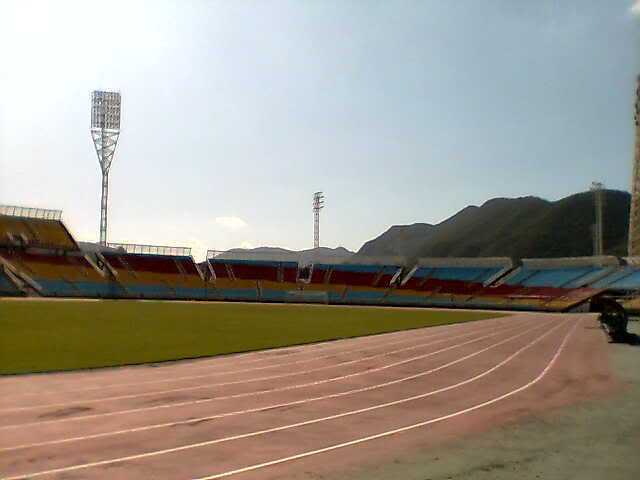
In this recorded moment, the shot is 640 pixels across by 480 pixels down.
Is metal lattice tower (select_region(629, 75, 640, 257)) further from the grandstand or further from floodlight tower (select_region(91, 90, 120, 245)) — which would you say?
floodlight tower (select_region(91, 90, 120, 245))

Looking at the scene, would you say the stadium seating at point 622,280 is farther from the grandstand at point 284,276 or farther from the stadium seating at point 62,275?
the stadium seating at point 62,275

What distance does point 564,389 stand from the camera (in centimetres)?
1295

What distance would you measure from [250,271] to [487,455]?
217ft

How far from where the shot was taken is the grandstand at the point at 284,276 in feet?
189

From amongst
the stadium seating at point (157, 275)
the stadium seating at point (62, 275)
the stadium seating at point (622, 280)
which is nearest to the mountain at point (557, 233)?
the stadium seating at point (157, 275)

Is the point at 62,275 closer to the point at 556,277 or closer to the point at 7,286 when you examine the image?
the point at 7,286

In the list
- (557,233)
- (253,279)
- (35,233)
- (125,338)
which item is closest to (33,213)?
(35,233)

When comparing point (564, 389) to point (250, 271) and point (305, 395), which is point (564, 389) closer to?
point (305, 395)

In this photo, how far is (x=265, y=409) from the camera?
10422 millimetres

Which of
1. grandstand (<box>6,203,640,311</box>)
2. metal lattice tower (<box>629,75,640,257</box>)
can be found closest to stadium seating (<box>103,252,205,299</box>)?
grandstand (<box>6,203,640,311</box>)

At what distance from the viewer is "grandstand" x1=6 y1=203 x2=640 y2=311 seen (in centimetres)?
5769

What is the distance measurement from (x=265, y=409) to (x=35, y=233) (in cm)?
6107

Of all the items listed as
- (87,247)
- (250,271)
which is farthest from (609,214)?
(87,247)

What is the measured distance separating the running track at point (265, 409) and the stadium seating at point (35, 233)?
52071mm
